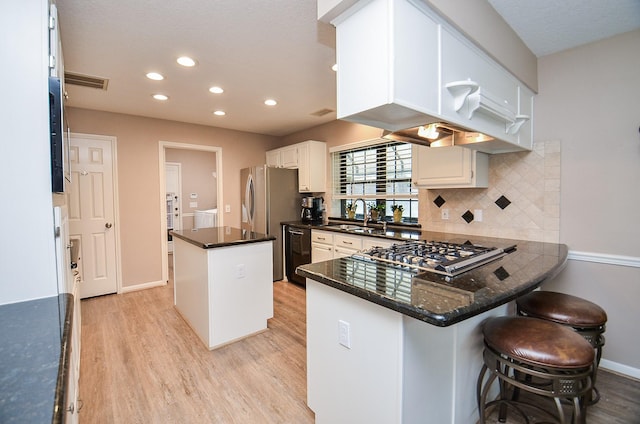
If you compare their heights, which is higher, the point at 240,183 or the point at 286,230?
the point at 240,183

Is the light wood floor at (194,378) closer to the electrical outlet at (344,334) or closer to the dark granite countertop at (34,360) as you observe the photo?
the electrical outlet at (344,334)

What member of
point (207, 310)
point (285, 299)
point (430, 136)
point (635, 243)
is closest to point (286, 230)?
point (285, 299)

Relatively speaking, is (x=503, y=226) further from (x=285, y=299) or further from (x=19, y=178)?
(x=19, y=178)

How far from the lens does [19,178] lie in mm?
1127

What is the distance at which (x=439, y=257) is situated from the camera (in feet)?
5.58

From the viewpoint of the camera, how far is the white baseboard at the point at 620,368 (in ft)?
6.94

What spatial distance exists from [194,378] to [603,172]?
3.41m

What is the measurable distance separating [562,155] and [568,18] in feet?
3.23

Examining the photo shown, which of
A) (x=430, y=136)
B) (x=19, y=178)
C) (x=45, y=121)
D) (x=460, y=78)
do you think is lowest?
(x=19, y=178)

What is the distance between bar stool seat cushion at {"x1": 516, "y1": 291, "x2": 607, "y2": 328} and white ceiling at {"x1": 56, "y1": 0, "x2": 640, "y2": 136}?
70.5 inches

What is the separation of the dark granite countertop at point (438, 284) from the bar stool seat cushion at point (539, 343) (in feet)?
0.61

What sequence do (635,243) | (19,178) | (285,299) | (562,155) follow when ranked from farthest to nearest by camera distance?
(285,299), (562,155), (635,243), (19,178)

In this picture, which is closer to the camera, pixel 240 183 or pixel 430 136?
pixel 430 136

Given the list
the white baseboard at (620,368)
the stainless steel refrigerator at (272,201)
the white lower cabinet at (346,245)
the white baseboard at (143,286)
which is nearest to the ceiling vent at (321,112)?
the stainless steel refrigerator at (272,201)
